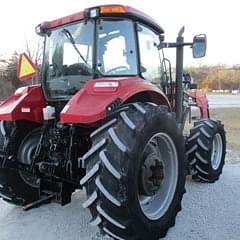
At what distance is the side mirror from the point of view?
5129mm

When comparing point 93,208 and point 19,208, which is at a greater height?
point 93,208

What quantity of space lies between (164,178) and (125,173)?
959 mm

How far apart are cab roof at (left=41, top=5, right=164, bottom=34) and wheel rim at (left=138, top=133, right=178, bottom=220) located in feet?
4.14

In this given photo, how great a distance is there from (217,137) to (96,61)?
2933 mm

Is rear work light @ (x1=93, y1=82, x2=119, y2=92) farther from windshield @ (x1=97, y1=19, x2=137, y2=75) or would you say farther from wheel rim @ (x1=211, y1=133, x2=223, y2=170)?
A: wheel rim @ (x1=211, y1=133, x2=223, y2=170)

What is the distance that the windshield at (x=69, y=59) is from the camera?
13.0 ft

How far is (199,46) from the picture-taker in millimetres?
5141

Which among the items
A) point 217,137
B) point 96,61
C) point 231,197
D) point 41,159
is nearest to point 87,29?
point 96,61

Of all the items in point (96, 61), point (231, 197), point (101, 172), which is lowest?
point (231, 197)

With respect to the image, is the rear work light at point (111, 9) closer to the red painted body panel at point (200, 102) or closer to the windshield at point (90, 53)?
the windshield at point (90, 53)

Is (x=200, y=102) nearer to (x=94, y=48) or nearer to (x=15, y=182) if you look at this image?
(x=94, y=48)

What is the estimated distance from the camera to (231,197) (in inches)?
189

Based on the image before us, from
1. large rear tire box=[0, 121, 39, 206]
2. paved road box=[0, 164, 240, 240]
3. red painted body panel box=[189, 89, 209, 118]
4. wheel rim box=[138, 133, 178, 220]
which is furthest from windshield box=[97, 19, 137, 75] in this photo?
red painted body panel box=[189, 89, 209, 118]

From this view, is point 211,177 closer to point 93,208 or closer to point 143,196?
point 143,196
